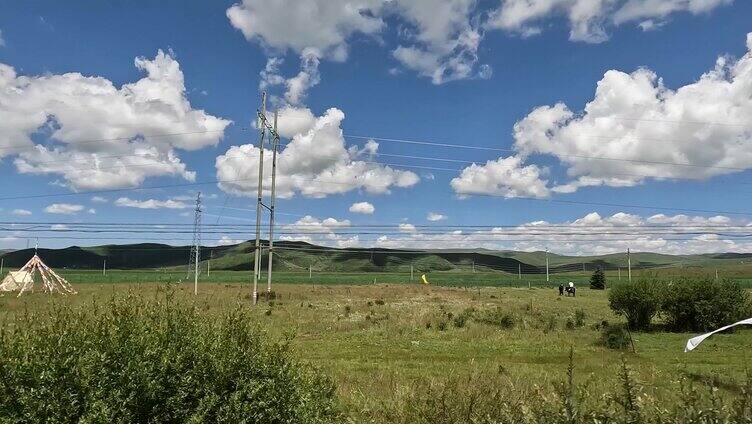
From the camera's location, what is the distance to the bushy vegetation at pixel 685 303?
3269 centimetres

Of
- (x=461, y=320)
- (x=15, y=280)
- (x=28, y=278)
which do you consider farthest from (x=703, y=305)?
(x=15, y=280)

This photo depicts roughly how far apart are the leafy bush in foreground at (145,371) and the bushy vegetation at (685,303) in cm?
3115

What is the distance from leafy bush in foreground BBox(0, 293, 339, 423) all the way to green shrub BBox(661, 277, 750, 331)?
1286 inches

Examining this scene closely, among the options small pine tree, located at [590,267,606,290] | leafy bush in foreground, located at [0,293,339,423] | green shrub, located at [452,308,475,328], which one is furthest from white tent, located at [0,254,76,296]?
small pine tree, located at [590,267,606,290]

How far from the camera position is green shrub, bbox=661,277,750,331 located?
3262 centimetres

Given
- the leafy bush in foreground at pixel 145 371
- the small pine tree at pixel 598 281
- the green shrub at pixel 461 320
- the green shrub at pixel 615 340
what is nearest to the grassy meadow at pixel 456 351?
the green shrub at pixel 461 320

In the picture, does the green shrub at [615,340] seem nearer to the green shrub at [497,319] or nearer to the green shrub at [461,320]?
the green shrub at [497,319]

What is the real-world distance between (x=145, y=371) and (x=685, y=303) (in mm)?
35323

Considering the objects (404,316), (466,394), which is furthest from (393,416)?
(404,316)

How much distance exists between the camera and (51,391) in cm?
596

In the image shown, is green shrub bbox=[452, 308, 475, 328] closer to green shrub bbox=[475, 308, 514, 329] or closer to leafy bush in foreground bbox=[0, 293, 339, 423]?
green shrub bbox=[475, 308, 514, 329]

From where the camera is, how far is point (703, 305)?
32.6 meters

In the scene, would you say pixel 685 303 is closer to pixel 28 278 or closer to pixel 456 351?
pixel 456 351

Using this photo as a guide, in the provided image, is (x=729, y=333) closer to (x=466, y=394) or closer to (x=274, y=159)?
(x=466, y=394)
